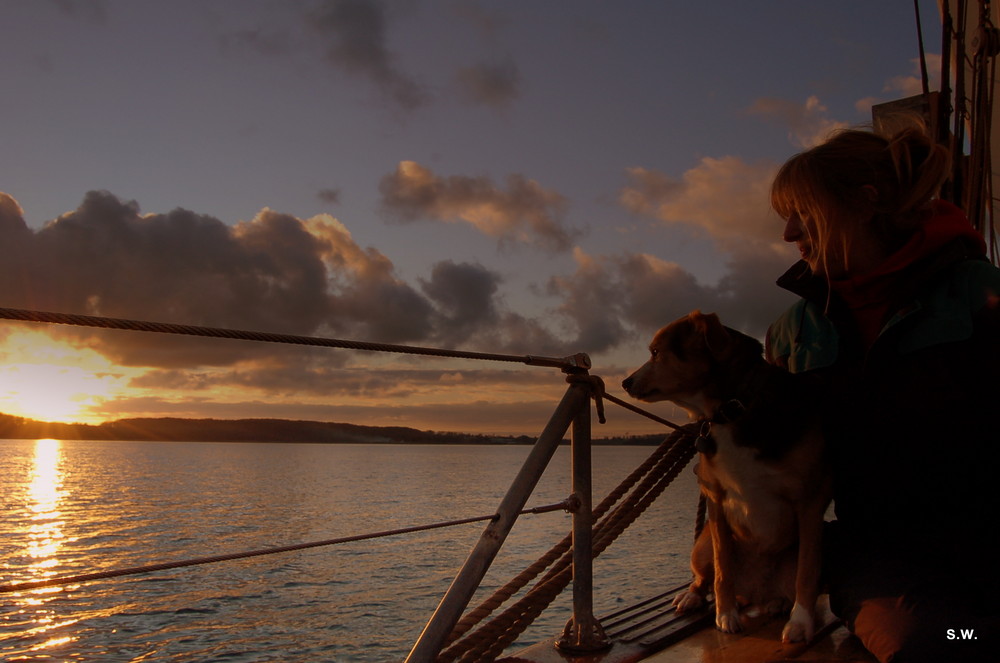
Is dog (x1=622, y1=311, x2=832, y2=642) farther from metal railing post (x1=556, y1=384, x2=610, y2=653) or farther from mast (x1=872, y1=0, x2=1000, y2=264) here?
mast (x1=872, y1=0, x2=1000, y2=264)

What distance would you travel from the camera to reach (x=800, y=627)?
126 inches

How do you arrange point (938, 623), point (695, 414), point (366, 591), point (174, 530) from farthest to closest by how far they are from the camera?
point (174, 530)
point (366, 591)
point (695, 414)
point (938, 623)

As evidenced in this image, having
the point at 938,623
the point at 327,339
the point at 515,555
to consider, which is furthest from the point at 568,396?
the point at 515,555

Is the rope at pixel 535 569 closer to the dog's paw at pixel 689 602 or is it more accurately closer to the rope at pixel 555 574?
the rope at pixel 555 574

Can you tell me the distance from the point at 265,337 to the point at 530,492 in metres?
1.04

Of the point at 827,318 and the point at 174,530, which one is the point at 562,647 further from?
the point at 174,530

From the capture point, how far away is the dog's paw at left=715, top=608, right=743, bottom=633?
340 centimetres

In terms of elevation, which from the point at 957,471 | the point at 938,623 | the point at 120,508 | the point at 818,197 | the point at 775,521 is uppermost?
the point at 818,197

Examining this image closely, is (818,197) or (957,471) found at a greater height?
(818,197)

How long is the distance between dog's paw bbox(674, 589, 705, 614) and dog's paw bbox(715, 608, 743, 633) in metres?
0.30

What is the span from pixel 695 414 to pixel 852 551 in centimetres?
108

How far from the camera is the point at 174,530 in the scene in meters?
33.5

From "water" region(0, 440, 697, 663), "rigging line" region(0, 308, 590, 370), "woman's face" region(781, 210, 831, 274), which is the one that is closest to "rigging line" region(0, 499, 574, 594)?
"rigging line" region(0, 308, 590, 370)

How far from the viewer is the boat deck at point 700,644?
3.05 m
